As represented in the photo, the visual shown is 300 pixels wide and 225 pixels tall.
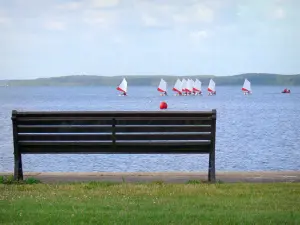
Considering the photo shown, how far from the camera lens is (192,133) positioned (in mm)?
9008

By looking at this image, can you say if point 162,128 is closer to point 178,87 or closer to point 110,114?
point 110,114

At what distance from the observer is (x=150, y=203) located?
22.8ft

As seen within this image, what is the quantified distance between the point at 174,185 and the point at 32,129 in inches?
89.2

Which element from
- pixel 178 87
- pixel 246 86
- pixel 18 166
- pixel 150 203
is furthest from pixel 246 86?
pixel 150 203

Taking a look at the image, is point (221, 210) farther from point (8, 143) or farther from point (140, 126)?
point (8, 143)

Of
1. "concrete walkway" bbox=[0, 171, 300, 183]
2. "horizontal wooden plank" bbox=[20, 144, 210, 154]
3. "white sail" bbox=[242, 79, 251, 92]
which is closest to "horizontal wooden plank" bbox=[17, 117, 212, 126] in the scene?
"horizontal wooden plank" bbox=[20, 144, 210, 154]

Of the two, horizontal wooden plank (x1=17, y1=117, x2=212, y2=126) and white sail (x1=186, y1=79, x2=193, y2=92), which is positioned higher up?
horizontal wooden plank (x1=17, y1=117, x2=212, y2=126)

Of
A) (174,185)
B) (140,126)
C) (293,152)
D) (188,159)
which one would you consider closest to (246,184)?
(174,185)

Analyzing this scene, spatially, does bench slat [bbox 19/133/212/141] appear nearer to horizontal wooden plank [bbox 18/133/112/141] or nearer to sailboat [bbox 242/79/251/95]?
horizontal wooden plank [bbox 18/133/112/141]

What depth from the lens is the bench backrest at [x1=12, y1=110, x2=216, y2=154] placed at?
352 inches

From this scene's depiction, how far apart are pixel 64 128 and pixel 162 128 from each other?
141 cm

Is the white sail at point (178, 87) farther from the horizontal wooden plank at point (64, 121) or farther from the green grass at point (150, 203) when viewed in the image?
the green grass at point (150, 203)

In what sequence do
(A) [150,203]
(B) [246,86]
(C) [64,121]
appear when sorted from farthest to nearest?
1. (B) [246,86]
2. (C) [64,121]
3. (A) [150,203]

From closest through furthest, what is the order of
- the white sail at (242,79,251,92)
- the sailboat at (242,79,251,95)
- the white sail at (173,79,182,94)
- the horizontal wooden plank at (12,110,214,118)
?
the horizontal wooden plank at (12,110,214,118), the white sail at (173,79,182,94), the sailboat at (242,79,251,95), the white sail at (242,79,251,92)
